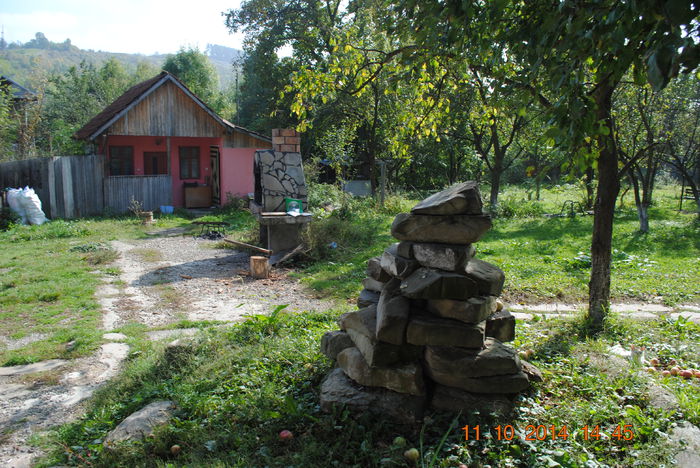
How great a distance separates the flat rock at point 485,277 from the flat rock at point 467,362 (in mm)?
456

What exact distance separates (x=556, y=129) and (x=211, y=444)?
326cm

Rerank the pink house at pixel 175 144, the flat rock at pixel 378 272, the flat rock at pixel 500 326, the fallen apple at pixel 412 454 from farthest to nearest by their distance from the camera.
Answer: the pink house at pixel 175 144 < the flat rock at pixel 378 272 < the flat rock at pixel 500 326 < the fallen apple at pixel 412 454

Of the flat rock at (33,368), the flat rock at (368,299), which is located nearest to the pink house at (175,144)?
the flat rock at (33,368)

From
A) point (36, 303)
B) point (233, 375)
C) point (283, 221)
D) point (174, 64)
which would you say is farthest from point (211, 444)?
point (174, 64)

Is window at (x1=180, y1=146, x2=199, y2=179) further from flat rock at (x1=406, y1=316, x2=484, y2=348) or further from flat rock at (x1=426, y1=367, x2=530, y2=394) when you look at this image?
flat rock at (x1=426, y1=367, x2=530, y2=394)

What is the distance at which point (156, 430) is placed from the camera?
12.5 ft

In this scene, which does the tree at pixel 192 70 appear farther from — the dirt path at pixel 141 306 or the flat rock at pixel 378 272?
the flat rock at pixel 378 272

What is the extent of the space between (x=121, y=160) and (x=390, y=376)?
64.3 feet

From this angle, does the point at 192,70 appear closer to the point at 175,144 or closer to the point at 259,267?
the point at 175,144

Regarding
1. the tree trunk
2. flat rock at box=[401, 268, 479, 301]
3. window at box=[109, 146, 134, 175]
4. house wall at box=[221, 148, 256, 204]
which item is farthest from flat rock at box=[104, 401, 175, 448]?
window at box=[109, 146, 134, 175]

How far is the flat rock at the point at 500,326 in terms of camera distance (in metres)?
4.04

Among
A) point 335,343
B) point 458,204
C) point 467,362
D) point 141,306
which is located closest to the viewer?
point 467,362

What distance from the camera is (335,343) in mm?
4293

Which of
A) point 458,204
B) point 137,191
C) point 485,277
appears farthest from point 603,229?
point 137,191
